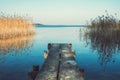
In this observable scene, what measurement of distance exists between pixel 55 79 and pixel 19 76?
2.83m

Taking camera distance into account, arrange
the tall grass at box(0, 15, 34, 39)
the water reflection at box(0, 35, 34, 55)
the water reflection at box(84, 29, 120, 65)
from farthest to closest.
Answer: the tall grass at box(0, 15, 34, 39), the water reflection at box(0, 35, 34, 55), the water reflection at box(84, 29, 120, 65)

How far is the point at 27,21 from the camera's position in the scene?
75.9 feet

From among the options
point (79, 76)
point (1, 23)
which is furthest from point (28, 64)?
point (1, 23)

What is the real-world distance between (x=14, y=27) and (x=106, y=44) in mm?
9612

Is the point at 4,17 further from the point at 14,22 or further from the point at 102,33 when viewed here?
the point at 102,33

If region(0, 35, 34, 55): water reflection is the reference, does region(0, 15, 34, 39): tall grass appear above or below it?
above

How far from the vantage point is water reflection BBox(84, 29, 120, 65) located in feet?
32.0

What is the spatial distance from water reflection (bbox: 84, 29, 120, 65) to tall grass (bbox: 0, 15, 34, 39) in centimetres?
672

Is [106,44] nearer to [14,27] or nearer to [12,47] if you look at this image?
[12,47]

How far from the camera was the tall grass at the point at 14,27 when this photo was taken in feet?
57.4

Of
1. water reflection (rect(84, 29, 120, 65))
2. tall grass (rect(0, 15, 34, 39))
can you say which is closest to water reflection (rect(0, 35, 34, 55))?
tall grass (rect(0, 15, 34, 39))

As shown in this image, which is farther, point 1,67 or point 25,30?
point 25,30

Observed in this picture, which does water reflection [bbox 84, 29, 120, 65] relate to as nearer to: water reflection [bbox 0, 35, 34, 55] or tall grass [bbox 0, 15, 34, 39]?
water reflection [bbox 0, 35, 34, 55]

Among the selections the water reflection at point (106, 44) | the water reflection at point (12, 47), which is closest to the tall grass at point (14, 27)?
the water reflection at point (12, 47)
